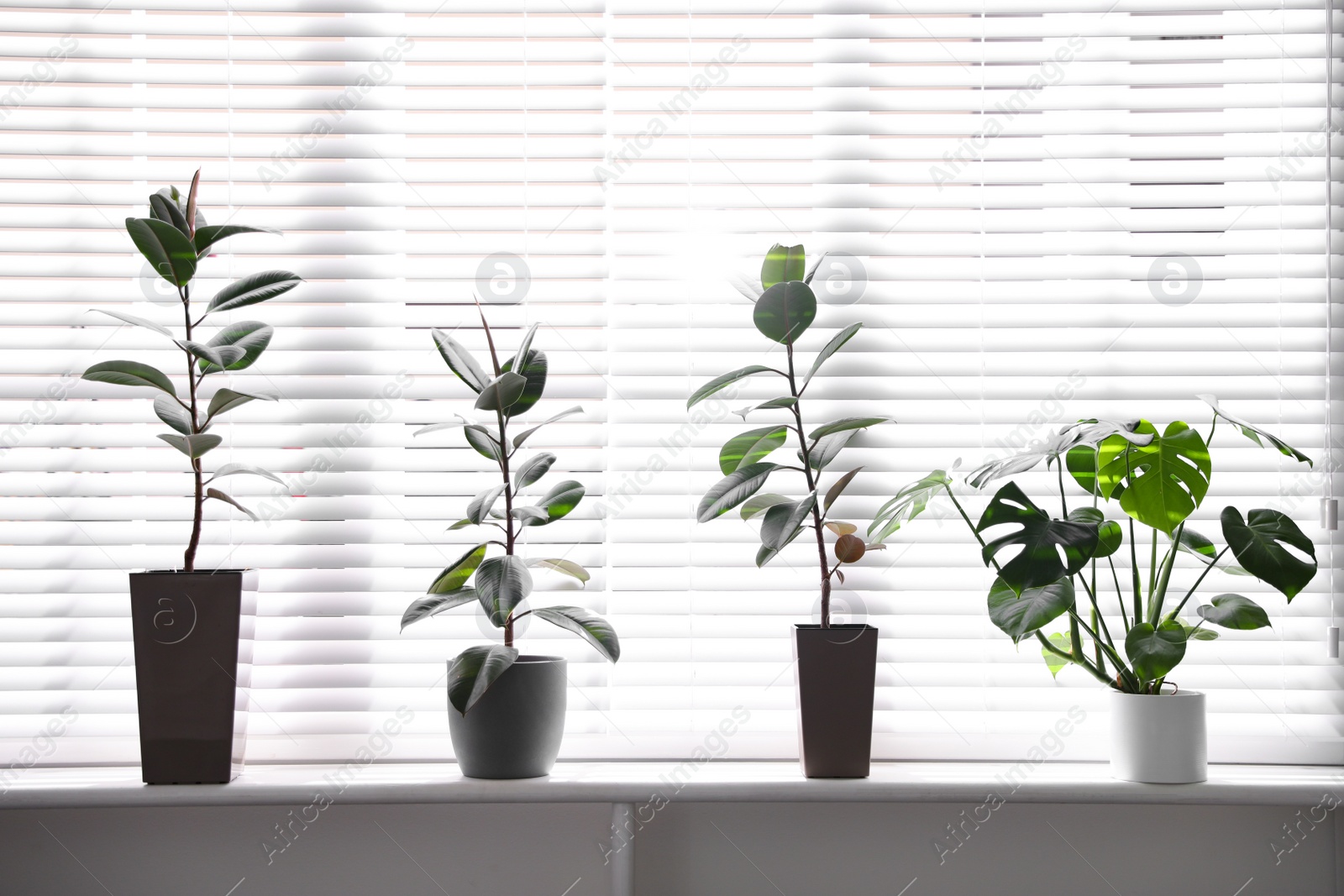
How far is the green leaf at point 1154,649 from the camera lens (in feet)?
3.73

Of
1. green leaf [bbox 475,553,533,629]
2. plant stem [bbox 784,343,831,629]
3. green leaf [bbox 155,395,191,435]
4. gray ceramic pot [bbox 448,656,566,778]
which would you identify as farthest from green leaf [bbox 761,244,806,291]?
green leaf [bbox 155,395,191,435]

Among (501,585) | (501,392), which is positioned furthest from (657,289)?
(501,585)

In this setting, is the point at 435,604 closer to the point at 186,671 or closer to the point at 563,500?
the point at 563,500

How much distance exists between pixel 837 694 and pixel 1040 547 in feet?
1.18

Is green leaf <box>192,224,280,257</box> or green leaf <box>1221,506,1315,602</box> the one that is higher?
green leaf <box>192,224,280,257</box>

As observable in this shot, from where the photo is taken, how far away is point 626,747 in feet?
4.53

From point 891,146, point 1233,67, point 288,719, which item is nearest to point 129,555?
point 288,719

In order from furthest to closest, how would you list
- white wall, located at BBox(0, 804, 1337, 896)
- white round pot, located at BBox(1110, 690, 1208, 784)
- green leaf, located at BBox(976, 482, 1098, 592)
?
white wall, located at BBox(0, 804, 1337, 896), white round pot, located at BBox(1110, 690, 1208, 784), green leaf, located at BBox(976, 482, 1098, 592)

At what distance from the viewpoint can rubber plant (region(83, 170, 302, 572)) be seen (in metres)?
1.17

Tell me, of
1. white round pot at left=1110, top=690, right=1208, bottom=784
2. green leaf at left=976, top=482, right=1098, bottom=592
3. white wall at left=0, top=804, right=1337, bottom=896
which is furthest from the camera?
white wall at left=0, top=804, right=1337, bottom=896

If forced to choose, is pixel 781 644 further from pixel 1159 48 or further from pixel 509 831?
pixel 1159 48

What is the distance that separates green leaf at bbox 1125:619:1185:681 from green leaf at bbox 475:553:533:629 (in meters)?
0.85

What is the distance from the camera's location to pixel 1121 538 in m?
1.18

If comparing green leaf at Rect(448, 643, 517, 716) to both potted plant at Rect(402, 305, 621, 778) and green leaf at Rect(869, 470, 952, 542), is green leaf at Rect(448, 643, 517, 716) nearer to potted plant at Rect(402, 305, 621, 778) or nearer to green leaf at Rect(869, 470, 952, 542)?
potted plant at Rect(402, 305, 621, 778)
